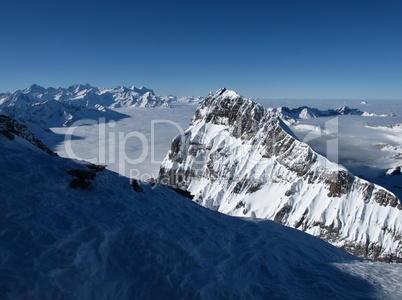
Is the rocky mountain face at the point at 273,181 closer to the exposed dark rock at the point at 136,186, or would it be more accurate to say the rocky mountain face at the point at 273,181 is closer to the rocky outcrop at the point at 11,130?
the exposed dark rock at the point at 136,186

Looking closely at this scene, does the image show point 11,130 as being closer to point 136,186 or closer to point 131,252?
point 136,186

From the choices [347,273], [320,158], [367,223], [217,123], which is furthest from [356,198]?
[347,273]

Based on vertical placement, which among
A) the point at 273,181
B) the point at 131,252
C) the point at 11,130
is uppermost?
the point at 11,130

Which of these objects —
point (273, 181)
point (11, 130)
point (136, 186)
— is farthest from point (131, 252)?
point (273, 181)

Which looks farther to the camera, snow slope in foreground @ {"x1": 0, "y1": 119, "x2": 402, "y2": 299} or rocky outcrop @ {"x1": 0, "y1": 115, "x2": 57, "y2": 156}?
rocky outcrop @ {"x1": 0, "y1": 115, "x2": 57, "y2": 156}

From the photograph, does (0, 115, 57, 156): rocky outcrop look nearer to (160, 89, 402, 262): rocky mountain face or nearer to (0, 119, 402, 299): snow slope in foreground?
(0, 119, 402, 299): snow slope in foreground

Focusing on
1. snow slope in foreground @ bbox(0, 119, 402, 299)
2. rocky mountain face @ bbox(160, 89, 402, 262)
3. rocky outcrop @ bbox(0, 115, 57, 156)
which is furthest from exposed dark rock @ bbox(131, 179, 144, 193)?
rocky mountain face @ bbox(160, 89, 402, 262)
